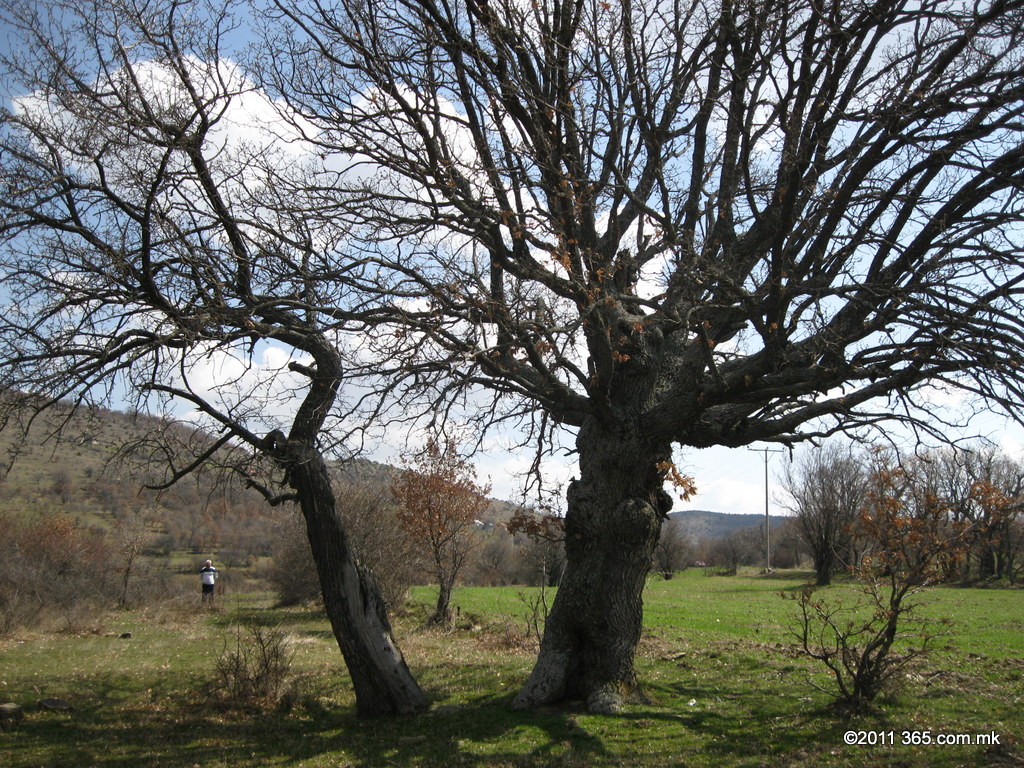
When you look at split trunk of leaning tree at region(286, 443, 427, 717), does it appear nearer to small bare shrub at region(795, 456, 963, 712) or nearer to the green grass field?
the green grass field

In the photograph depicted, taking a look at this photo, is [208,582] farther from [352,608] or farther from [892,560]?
[892,560]

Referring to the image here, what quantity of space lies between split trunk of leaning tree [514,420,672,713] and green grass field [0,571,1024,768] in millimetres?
445

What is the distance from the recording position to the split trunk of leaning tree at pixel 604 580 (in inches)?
343

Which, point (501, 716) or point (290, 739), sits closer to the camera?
point (290, 739)

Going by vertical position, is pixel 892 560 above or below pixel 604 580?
above

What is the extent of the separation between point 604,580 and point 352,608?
→ 3.24 meters

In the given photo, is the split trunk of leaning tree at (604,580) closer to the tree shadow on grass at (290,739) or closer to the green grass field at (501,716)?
the green grass field at (501,716)

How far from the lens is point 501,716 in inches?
333

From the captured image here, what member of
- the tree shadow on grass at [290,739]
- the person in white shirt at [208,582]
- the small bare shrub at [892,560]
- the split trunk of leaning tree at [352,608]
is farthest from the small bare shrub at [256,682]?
the person in white shirt at [208,582]

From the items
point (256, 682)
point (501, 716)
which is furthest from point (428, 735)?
point (256, 682)

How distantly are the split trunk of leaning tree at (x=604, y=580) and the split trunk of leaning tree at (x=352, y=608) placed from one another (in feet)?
5.19

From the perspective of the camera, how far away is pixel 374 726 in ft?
27.5

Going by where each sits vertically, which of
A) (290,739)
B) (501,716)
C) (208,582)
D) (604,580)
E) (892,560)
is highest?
(892,560)

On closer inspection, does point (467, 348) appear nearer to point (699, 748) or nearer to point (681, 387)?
point (681, 387)
